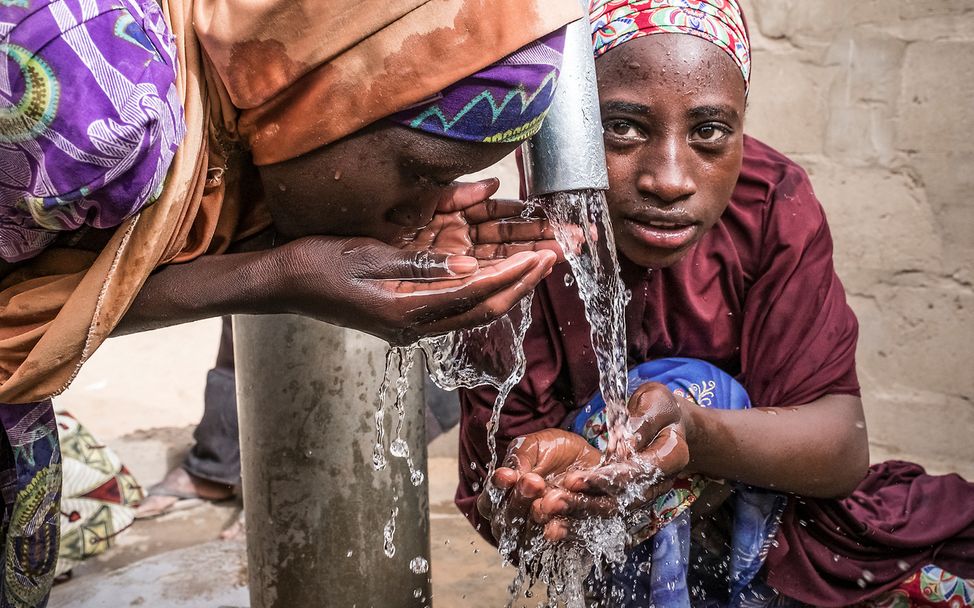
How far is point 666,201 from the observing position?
194 centimetres

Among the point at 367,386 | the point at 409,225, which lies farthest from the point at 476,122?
the point at 367,386

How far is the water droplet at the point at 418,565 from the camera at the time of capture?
2.37 meters

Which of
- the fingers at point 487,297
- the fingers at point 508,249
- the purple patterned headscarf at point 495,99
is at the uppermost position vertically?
the purple patterned headscarf at point 495,99

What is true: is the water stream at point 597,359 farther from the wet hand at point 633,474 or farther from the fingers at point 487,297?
the fingers at point 487,297

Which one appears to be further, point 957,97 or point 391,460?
point 957,97

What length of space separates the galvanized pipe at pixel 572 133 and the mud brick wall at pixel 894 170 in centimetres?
192

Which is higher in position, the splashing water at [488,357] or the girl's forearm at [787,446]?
the splashing water at [488,357]

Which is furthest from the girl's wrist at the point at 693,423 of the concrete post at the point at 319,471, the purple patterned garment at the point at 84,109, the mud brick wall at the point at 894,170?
the mud brick wall at the point at 894,170

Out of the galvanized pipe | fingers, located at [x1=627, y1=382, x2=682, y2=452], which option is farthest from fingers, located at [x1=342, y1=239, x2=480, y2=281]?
fingers, located at [x1=627, y1=382, x2=682, y2=452]

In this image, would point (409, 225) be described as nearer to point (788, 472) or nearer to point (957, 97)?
point (788, 472)

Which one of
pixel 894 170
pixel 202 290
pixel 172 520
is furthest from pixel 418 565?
pixel 894 170

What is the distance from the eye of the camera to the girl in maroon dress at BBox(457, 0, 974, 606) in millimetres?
1933

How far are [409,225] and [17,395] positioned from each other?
23.9 inches

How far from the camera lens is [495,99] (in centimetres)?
140
